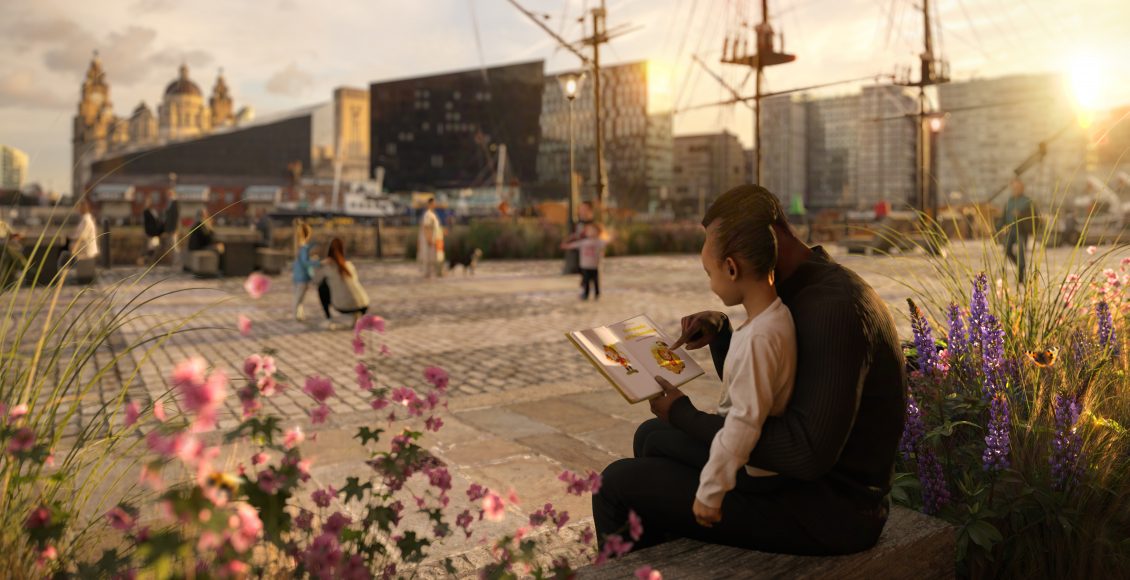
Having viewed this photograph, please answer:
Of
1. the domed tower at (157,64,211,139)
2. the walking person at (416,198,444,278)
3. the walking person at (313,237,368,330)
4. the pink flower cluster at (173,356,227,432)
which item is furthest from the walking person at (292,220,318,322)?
the domed tower at (157,64,211,139)

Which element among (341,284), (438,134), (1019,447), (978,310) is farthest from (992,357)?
(438,134)

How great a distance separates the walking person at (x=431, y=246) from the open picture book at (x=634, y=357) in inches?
530

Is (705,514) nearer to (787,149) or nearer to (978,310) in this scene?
(978,310)

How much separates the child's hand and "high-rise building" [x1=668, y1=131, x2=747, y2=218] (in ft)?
375

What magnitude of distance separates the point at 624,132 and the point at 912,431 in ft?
326

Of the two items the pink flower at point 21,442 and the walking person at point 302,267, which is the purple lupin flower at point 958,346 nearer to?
the pink flower at point 21,442

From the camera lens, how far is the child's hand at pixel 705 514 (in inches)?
69.6

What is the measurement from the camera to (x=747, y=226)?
1.75m

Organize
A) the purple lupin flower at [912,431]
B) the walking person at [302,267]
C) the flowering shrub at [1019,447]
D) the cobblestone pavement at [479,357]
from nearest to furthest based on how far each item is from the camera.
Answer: the flowering shrub at [1019,447], the purple lupin flower at [912,431], the cobblestone pavement at [479,357], the walking person at [302,267]

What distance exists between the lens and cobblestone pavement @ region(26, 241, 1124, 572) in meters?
3.88

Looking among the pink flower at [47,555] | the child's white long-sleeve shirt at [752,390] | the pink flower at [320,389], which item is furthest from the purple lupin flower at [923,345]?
the pink flower at [47,555]

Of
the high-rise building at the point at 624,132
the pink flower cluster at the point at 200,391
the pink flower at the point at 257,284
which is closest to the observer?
the pink flower cluster at the point at 200,391

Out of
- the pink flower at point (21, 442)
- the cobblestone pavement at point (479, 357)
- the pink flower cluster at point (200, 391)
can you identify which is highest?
the pink flower cluster at point (200, 391)

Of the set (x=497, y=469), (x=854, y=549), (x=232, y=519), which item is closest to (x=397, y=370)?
(x=497, y=469)
